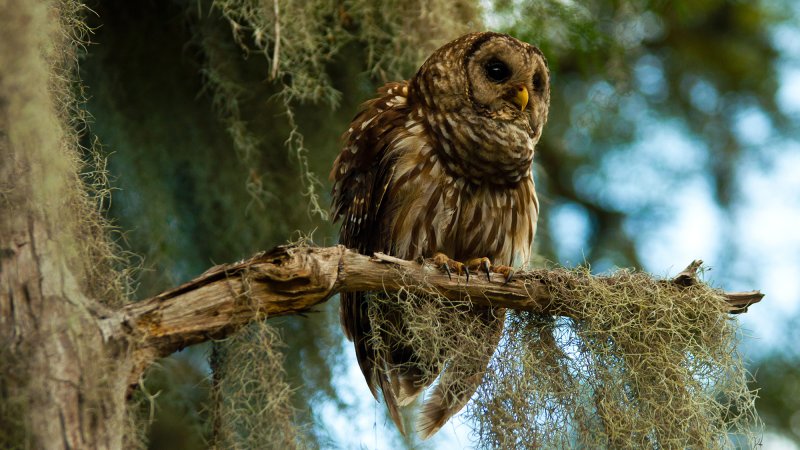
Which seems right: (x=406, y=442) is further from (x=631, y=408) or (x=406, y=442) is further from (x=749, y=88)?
(x=749, y=88)

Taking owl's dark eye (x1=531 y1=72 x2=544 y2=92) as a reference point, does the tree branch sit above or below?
below

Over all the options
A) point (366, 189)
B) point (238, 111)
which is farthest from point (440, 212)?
point (238, 111)

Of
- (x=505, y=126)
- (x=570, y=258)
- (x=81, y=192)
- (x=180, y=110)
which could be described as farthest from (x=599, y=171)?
(x=81, y=192)

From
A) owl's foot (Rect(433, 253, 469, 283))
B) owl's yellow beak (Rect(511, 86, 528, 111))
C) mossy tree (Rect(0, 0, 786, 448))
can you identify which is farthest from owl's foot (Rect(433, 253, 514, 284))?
mossy tree (Rect(0, 0, 786, 448))

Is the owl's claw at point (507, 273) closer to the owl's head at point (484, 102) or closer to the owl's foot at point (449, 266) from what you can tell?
the owl's foot at point (449, 266)

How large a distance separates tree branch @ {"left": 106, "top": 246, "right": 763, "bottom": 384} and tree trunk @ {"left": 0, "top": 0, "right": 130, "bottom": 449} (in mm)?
108

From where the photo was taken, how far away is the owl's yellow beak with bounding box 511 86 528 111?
10.9 feet

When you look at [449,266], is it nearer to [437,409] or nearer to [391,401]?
[437,409]

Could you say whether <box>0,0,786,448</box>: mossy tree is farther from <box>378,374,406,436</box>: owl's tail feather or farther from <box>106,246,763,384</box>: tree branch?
<box>106,246,763,384</box>: tree branch

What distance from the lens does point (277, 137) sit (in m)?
3.84

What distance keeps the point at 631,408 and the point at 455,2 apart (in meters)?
2.19

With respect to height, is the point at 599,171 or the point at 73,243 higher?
the point at 599,171

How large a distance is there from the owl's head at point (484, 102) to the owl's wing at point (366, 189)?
160 mm

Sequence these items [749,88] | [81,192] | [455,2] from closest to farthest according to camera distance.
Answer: [81,192], [455,2], [749,88]
